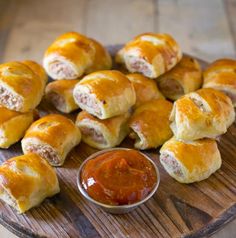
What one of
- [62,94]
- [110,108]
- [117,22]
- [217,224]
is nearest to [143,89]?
[110,108]

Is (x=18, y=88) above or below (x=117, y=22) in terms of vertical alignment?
above

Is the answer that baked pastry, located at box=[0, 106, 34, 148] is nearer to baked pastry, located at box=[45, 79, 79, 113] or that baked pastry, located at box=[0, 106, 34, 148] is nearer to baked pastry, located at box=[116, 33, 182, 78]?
baked pastry, located at box=[45, 79, 79, 113]

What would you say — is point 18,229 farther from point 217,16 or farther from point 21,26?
point 217,16

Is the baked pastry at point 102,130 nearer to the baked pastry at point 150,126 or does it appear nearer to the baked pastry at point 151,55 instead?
the baked pastry at point 150,126

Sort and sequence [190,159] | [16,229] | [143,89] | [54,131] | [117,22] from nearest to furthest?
[16,229], [190,159], [54,131], [143,89], [117,22]

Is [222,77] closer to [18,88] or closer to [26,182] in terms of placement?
[18,88]

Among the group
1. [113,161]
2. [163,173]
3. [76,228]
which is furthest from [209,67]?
[76,228]

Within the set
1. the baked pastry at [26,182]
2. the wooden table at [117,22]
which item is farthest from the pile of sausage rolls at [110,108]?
the wooden table at [117,22]
